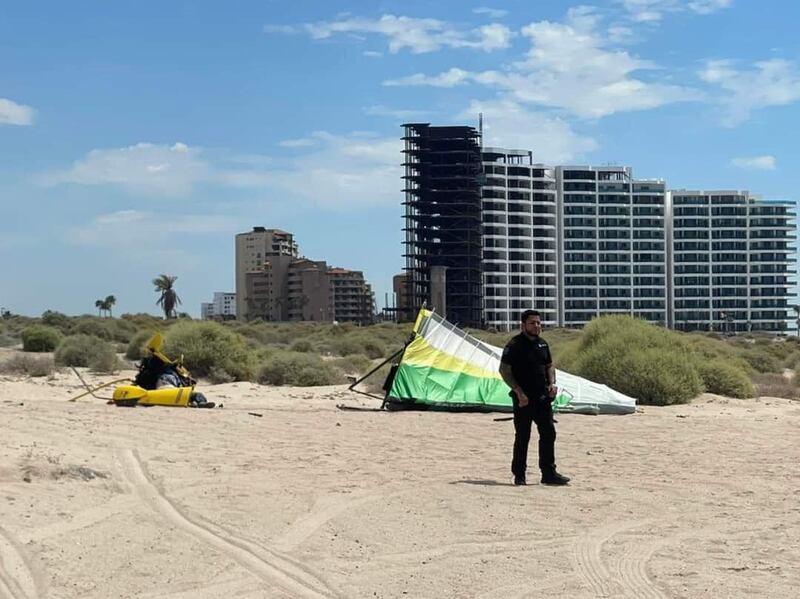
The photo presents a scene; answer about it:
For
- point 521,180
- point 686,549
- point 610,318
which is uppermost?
point 521,180

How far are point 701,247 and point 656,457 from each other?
11957 centimetres

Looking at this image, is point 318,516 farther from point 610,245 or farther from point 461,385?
point 610,245

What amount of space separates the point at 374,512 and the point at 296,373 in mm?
15635

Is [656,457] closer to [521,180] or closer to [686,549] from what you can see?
[686,549]

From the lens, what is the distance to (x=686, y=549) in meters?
6.63

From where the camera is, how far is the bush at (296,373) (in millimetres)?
23078

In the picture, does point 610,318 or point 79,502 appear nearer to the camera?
point 79,502

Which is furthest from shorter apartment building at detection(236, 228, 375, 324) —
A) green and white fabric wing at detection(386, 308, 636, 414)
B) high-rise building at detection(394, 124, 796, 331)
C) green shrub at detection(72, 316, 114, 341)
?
green and white fabric wing at detection(386, 308, 636, 414)

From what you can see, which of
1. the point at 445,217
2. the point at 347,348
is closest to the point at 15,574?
the point at 347,348

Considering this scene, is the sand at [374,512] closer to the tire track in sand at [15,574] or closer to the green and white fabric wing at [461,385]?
the tire track in sand at [15,574]

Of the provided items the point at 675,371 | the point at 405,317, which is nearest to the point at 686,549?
the point at 675,371

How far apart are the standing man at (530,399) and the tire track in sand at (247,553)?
332 cm

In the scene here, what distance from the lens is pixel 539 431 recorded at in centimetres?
931

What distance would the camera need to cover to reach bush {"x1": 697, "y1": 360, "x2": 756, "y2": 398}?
21.2m
